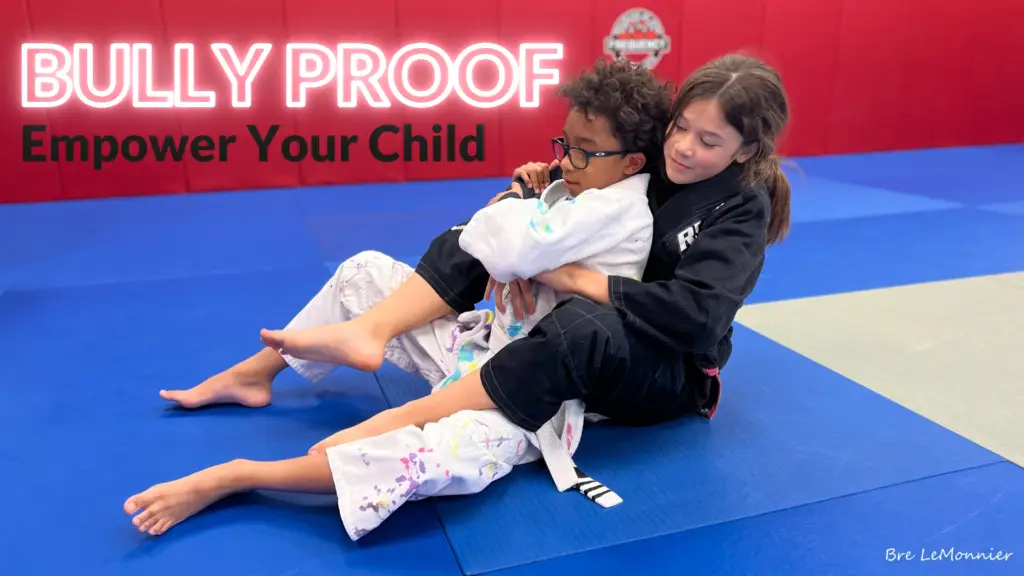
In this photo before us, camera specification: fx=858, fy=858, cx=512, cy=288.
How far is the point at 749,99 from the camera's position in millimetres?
1852

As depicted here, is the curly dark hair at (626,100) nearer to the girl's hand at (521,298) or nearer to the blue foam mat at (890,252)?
the girl's hand at (521,298)

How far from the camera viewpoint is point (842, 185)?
5.57 meters

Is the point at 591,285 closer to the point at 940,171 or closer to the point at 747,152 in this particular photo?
the point at 747,152

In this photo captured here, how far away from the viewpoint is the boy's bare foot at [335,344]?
1968 mm

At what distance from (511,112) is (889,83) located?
3.25 metres

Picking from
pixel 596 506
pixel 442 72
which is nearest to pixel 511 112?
pixel 442 72

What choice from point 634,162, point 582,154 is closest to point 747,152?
point 634,162

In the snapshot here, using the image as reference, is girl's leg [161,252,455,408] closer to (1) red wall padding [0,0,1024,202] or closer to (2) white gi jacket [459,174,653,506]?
(2) white gi jacket [459,174,653,506]

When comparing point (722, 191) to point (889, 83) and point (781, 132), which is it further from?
point (889, 83)

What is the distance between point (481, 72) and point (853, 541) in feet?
15.0

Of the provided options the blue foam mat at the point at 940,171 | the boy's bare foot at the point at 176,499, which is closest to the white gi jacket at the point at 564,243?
the boy's bare foot at the point at 176,499

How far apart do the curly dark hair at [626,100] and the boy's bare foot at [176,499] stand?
42.8 inches

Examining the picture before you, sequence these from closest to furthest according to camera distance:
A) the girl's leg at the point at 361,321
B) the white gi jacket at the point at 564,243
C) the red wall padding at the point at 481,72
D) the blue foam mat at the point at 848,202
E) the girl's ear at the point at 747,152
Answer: the white gi jacket at the point at 564,243, the girl's ear at the point at 747,152, the girl's leg at the point at 361,321, the blue foam mat at the point at 848,202, the red wall padding at the point at 481,72

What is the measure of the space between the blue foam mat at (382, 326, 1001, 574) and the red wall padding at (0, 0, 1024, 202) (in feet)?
11.4
